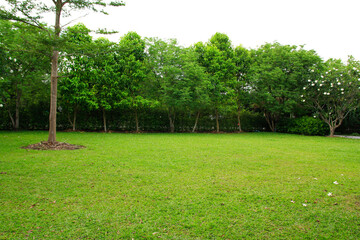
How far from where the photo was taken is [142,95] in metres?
17.5

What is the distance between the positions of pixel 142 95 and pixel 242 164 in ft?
41.5

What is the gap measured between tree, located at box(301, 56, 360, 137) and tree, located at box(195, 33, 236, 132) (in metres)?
6.24

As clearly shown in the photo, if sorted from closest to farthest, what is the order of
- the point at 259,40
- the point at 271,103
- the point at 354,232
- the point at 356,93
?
1. the point at 354,232
2. the point at 356,93
3. the point at 271,103
4. the point at 259,40

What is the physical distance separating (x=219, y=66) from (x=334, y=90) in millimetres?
9144

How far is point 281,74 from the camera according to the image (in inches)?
752

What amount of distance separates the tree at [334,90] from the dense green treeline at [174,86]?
0.21 ft

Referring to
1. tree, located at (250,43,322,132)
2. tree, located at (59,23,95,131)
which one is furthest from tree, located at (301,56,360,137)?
tree, located at (59,23,95,131)

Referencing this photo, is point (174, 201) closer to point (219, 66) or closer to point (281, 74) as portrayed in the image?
point (219, 66)

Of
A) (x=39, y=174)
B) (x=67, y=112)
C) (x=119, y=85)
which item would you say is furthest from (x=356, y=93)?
(x=67, y=112)

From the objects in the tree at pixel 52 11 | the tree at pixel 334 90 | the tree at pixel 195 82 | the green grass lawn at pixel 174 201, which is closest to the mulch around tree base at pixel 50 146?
the tree at pixel 52 11

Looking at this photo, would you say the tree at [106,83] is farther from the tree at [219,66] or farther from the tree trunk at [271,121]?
the tree trunk at [271,121]

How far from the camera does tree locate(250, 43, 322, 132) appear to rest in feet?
61.4

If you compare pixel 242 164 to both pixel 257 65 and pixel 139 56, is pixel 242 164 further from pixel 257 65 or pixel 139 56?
pixel 257 65

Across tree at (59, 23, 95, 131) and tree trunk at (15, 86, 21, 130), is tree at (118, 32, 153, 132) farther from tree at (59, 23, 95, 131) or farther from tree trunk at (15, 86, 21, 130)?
tree trunk at (15, 86, 21, 130)
